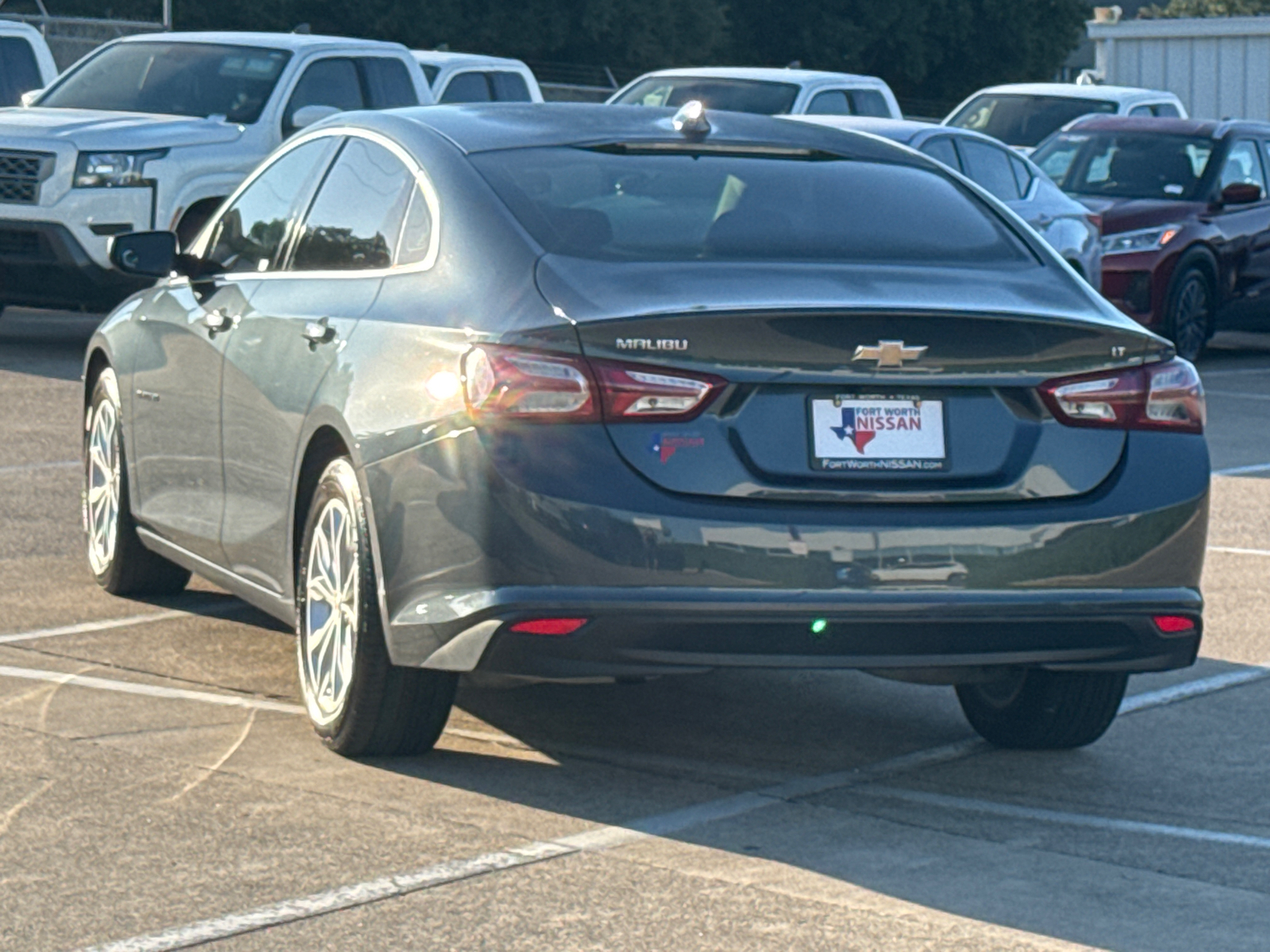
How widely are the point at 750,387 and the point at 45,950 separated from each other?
6.16 feet

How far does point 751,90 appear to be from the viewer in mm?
21250

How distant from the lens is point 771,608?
5297 mm

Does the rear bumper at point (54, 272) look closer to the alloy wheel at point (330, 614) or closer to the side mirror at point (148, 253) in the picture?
the side mirror at point (148, 253)

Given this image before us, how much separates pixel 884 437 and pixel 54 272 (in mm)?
10763

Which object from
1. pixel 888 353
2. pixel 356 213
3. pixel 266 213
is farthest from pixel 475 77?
pixel 888 353

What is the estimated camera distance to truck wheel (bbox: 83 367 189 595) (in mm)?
7828

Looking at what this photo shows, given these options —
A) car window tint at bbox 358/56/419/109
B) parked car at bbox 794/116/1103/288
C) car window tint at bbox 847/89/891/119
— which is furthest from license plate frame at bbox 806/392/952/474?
car window tint at bbox 847/89/891/119

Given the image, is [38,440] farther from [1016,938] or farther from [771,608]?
[1016,938]

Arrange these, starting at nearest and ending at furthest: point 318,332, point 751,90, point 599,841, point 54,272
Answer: point 599,841
point 318,332
point 54,272
point 751,90

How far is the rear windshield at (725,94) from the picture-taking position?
826 inches

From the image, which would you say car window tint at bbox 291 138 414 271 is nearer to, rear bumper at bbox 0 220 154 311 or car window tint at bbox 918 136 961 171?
rear bumper at bbox 0 220 154 311

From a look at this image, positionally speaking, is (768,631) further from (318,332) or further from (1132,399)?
(318,332)

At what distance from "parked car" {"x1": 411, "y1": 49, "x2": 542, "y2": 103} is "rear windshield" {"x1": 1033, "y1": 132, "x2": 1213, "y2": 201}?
5021 mm

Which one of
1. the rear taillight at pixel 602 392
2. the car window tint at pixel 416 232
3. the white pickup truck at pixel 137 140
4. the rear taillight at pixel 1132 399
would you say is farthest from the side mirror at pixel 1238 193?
the rear taillight at pixel 602 392
